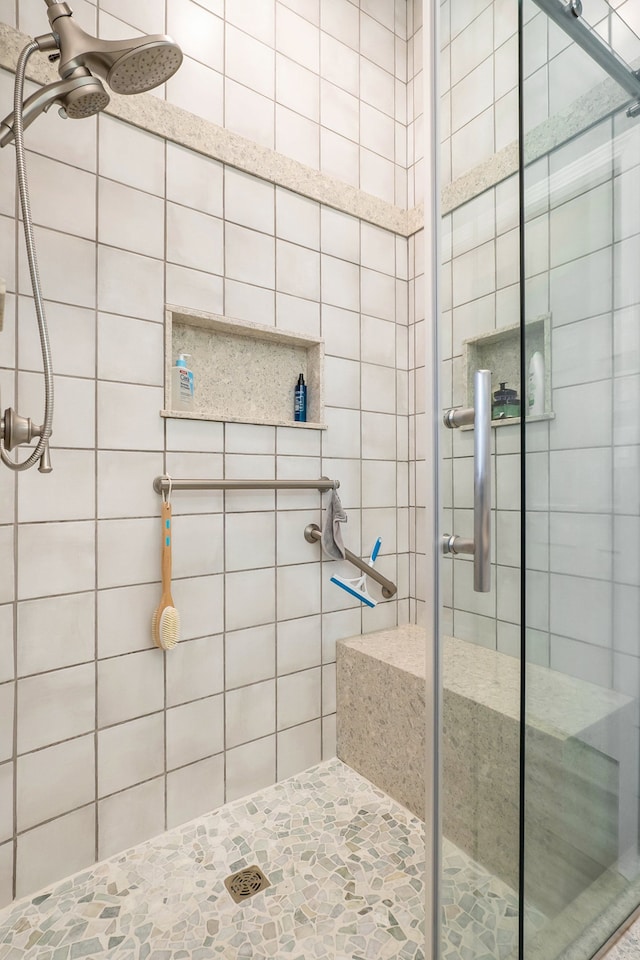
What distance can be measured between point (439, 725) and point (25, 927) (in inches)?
44.2

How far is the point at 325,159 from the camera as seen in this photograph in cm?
183

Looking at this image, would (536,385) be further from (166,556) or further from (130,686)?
(130,686)

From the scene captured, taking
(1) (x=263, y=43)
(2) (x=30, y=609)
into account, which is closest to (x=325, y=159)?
(1) (x=263, y=43)

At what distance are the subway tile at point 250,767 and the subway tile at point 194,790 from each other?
1.2 inches

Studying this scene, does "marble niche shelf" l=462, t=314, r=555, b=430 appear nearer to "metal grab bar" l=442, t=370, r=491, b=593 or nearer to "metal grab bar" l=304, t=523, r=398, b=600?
"metal grab bar" l=442, t=370, r=491, b=593

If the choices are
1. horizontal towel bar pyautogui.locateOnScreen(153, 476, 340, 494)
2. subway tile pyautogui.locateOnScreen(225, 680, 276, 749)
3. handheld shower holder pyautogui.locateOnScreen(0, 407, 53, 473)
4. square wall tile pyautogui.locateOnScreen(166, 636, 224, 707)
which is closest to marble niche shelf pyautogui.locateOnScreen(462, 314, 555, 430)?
handheld shower holder pyautogui.locateOnScreen(0, 407, 53, 473)

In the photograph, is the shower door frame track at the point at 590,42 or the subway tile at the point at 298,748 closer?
the shower door frame track at the point at 590,42

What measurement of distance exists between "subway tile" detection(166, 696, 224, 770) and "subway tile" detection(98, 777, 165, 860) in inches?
3.2

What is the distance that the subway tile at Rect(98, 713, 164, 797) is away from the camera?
135 centimetres

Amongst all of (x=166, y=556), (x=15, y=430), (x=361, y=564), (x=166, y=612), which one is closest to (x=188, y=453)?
(x=166, y=556)

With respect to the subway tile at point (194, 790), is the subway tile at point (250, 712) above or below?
above

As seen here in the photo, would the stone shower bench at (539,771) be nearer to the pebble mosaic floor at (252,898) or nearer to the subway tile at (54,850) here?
the pebble mosaic floor at (252,898)

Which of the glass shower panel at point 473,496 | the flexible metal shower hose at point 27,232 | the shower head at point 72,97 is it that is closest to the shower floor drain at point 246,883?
the glass shower panel at point 473,496

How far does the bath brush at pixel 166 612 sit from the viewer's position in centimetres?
139
